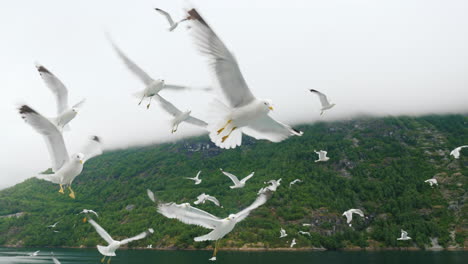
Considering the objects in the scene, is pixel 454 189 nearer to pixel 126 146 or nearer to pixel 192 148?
pixel 192 148

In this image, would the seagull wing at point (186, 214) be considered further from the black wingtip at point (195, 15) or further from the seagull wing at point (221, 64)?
the black wingtip at point (195, 15)

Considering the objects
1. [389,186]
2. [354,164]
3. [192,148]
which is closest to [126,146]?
[192,148]

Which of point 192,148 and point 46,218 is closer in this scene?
point 46,218

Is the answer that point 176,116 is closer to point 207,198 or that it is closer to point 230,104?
point 230,104

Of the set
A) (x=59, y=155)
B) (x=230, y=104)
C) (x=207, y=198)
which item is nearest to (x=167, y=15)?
(x=59, y=155)

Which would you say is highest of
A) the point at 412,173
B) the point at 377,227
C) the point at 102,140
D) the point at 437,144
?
the point at 437,144

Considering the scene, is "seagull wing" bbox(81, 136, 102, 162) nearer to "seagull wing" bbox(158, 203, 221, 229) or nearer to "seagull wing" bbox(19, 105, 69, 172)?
"seagull wing" bbox(19, 105, 69, 172)

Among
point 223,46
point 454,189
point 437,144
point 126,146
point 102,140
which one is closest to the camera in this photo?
point 223,46
